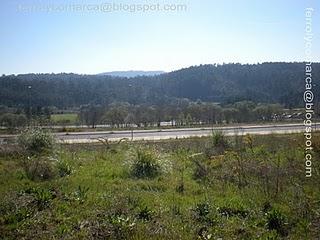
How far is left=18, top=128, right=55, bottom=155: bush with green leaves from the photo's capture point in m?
16.5

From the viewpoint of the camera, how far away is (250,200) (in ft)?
26.6

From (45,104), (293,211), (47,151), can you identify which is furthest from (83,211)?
(45,104)

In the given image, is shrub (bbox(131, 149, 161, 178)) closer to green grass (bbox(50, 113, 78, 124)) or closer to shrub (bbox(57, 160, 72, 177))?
shrub (bbox(57, 160, 72, 177))

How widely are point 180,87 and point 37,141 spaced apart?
103 meters

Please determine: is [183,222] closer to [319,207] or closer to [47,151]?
[319,207]

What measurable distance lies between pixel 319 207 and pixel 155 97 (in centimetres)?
9777

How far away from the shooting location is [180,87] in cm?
11825

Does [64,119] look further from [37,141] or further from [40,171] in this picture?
[40,171]

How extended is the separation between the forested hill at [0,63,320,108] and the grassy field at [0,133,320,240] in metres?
76.5

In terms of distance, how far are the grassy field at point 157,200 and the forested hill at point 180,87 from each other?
251 feet

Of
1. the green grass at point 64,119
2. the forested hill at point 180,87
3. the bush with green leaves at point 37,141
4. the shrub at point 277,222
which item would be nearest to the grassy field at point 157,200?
the shrub at point 277,222

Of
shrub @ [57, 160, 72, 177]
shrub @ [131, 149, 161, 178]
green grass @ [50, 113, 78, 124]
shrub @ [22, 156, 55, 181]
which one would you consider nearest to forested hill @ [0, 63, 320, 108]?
green grass @ [50, 113, 78, 124]

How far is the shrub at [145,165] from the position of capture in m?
11.7

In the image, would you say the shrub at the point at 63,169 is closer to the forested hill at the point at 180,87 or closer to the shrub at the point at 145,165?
the shrub at the point at 145,165
